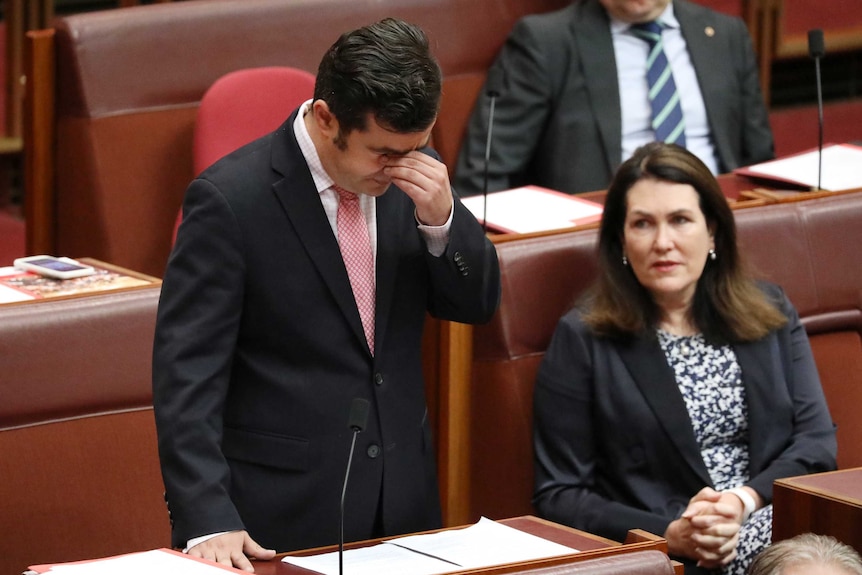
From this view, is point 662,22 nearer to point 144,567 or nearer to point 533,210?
point 533,210

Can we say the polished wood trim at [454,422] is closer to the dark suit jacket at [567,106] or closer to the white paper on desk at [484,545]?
the white paper on desk at [484,545]

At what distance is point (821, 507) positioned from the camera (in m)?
1.25

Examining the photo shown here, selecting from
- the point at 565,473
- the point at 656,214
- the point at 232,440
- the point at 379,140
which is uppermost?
the point at 379,140

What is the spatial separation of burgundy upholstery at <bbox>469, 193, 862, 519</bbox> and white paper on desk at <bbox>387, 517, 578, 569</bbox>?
0.44 meters

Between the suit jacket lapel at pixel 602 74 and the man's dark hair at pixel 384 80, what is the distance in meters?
1.20

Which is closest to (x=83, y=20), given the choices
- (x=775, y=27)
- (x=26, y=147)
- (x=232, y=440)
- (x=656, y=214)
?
(x=26, y=147)

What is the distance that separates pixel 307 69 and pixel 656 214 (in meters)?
0.80

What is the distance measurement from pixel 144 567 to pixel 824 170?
4.23 ft

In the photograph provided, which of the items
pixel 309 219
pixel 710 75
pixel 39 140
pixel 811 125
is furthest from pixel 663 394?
pixel 811 125

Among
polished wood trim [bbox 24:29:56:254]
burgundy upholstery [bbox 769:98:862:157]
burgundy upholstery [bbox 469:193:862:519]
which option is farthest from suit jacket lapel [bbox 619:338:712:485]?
burgundy upholstery [bbox 769:98:862:157]

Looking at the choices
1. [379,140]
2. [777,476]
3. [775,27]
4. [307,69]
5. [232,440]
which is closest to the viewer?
[379,140]

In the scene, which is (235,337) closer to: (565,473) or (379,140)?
(379,140)

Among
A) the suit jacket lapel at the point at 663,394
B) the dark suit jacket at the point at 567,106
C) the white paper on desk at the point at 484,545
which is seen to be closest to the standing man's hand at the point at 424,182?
the white paper on desk at the point at 484,545

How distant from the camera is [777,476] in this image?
155cm
